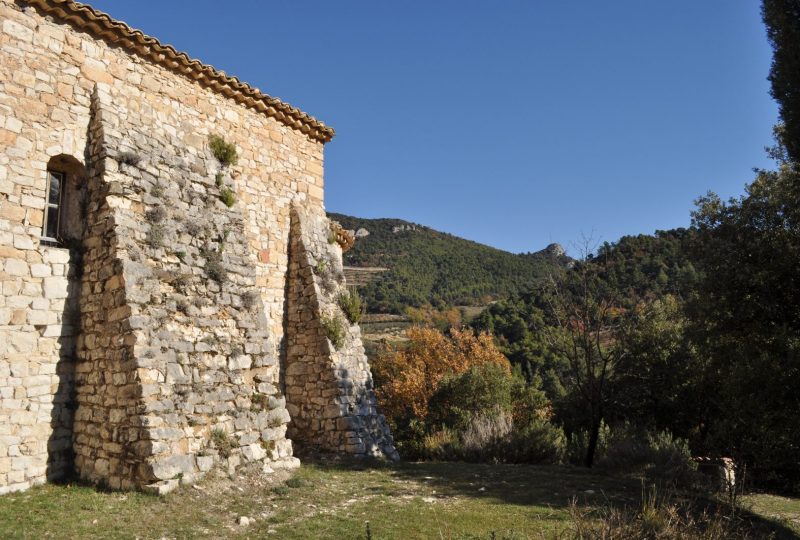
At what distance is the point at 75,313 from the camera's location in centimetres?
752

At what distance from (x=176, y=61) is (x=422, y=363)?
2367 cm

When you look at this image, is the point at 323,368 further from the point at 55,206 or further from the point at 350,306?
the point at 55,206

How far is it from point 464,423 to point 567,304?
3937 mm

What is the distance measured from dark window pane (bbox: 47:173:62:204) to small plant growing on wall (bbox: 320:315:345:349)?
15.6ft

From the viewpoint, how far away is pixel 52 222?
25.0 ft

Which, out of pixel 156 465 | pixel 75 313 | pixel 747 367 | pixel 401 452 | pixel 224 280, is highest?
pixel 224 280

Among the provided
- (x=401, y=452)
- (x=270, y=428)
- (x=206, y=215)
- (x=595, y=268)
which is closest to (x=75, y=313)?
(x=206, y=215)

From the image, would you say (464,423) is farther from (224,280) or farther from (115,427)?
(115,427)

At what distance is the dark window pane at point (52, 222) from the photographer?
756cm

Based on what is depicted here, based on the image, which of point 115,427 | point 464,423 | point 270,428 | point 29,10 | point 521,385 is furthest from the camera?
point 521,385

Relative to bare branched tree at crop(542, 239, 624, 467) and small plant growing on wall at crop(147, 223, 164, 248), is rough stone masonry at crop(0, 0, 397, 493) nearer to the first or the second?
small plant growing on wall at crop(147, 223, 164, 248)

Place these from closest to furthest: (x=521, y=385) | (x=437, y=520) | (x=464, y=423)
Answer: (x=437, y=520), (x=464, y=423), (x=521, y=385)

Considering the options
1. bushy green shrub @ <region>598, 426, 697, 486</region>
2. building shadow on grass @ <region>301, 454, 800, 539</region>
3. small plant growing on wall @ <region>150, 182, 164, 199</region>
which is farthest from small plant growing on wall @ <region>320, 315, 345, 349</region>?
bushy green shrub @ <region>598, 426, 697, 486</region>

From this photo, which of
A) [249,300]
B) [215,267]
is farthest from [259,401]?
[215,267]
